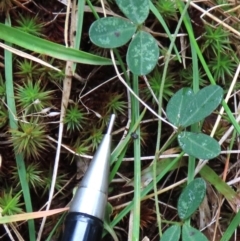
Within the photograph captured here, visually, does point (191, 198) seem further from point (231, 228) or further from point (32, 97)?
point (32, 97)

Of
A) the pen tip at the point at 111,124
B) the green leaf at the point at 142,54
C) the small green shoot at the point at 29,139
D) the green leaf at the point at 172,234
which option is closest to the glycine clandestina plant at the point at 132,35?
the green leaf at the point at 142,54

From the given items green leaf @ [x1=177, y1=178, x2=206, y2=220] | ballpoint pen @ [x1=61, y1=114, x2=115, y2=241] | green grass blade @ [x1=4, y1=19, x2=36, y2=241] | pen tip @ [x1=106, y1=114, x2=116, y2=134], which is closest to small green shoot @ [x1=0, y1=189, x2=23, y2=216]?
green grass blade @ [x1=4, y1=19, x2=36, y2=241]

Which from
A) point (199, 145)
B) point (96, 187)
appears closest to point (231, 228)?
point (199, 145)

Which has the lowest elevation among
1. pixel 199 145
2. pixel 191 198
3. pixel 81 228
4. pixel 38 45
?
pixel 81 228

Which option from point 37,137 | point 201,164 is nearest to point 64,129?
point 37,137

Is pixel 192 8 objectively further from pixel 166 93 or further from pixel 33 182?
pixel 33 182

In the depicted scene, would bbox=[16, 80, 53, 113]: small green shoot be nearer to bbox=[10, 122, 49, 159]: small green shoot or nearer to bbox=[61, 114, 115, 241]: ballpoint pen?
bbox=[10, 122, 49, 159]: small green shoot

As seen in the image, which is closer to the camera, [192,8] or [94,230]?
[94,230]
